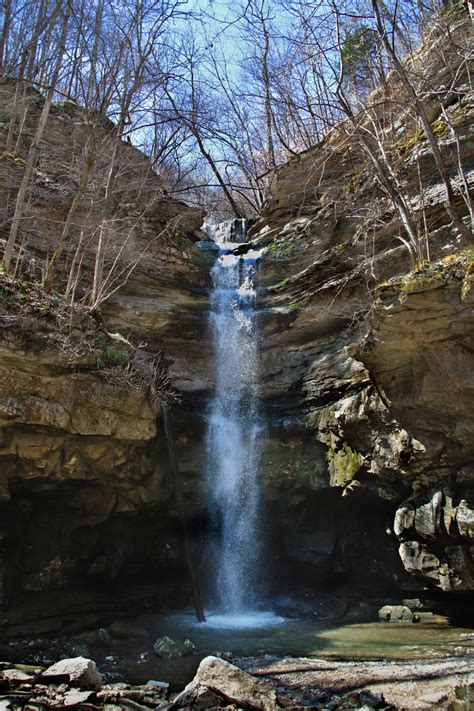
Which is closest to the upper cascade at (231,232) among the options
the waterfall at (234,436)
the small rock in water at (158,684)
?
the waterfall at (234,436)

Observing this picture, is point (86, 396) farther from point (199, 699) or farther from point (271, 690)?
point (271, 690)

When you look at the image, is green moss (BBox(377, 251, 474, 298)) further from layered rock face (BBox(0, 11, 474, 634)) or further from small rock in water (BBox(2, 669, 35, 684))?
small rock in water (BBox(2, 669, 35, 684))

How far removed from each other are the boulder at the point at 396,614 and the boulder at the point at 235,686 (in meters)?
5.70

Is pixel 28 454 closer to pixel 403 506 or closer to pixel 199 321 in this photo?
pixel 199 321

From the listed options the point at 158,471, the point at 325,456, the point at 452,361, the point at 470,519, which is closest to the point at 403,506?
the point at 470,519

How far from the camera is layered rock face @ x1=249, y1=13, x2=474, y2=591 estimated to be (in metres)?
10.7

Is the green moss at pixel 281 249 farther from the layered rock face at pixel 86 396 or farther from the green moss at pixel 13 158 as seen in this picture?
the green moss at pixel 13 158

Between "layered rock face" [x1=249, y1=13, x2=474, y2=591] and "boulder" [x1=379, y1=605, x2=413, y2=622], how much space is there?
748 mm

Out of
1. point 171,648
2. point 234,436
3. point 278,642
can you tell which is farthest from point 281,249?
point 171,648

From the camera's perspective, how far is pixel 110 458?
40.4 feet

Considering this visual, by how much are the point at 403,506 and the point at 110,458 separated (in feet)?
21.6

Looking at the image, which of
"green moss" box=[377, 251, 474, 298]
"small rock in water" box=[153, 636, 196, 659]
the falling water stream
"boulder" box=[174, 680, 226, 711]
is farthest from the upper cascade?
"boulder" box=[174, 680, 226, 711]

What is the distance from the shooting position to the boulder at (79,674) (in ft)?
23.2

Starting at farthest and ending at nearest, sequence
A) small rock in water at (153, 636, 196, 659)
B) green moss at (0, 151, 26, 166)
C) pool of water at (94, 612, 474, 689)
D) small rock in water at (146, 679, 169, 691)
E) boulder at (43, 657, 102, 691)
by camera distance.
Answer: green moss at (0, 151, 26, 166) → small rock in water at (153, 636, 196, 659) → pool of water at (94, 612, 474, 689) → small rock in water at (146, 679, 169, 691) → boulder at (43, 657, 102, 691)
